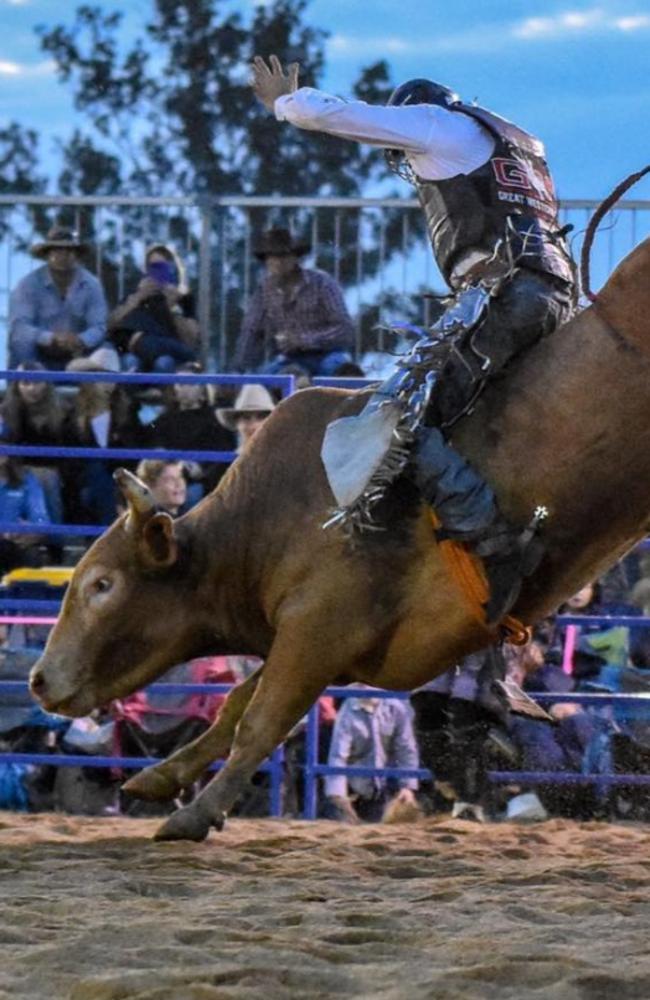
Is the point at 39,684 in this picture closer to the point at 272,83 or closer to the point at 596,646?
the point at 272,83

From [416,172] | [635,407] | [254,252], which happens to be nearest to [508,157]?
[416,172]

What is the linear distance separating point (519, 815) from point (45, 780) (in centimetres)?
186

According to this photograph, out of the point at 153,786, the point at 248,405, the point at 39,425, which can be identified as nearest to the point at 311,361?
the point at 248,405

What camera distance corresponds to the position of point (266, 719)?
5809mm

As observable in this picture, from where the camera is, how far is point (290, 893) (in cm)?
504

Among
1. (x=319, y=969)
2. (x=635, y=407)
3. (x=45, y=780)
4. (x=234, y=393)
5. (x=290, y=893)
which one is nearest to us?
(x=319, y=969)

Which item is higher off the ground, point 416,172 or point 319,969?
point 416,172

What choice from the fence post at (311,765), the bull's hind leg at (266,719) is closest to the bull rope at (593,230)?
the bull's hind leg at (266,719)

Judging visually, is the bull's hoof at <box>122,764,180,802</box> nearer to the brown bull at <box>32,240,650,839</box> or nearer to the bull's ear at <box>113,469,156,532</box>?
the brown bull at <box>32,240,650,839</box>

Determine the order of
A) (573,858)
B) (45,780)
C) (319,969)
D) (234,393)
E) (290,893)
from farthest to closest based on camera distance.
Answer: (234,393), (45,780), (573,858), (290,893), (319,969)

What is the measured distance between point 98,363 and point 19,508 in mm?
924

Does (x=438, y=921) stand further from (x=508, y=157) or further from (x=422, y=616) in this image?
(x=508, y=157)

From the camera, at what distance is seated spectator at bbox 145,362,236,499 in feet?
27.3

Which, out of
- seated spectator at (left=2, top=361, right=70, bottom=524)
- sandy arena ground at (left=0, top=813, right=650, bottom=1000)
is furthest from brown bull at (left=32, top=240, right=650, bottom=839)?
seated spectator at (left=2, top=361, right=70, bottom=524)
